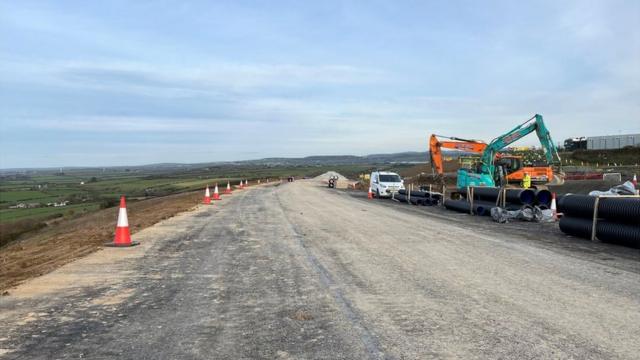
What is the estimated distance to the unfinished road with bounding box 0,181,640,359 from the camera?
5.05 m

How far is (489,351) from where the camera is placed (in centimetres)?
488

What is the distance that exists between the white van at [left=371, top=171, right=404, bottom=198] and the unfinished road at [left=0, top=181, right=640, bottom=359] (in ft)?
81.4

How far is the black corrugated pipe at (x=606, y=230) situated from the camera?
475 inches

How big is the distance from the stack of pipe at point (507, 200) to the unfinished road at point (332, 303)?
23.9 ft

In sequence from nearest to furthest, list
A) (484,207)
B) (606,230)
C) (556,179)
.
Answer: (606,230), (484,207), (556,179)

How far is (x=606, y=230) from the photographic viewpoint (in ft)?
42.6

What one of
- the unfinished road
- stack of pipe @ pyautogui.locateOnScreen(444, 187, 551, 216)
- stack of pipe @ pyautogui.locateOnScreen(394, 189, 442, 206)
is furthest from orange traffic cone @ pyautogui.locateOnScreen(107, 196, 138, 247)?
stack of pipe @ pyautogui.locateOnScreen(394, 189, 442, 206)

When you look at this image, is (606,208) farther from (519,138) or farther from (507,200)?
(519,138)

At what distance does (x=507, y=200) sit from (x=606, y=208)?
726 centimetres

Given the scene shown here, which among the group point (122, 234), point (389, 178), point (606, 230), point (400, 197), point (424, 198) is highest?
point (122, 234)

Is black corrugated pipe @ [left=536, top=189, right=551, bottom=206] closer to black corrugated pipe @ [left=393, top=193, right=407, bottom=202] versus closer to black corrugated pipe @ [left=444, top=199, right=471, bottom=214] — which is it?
black corrugated pipe @ [left=444, top=199, right=471, bottom=214]

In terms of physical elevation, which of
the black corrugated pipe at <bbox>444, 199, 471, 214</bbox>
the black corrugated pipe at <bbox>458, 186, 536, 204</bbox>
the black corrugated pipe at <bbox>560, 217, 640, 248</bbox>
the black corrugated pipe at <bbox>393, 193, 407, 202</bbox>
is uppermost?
the black corrugated pipe at <bbox>458, 186, 536, 204</bbox>

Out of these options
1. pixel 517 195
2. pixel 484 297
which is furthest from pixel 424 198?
pixel 484 297

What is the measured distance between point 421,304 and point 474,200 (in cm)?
1756
